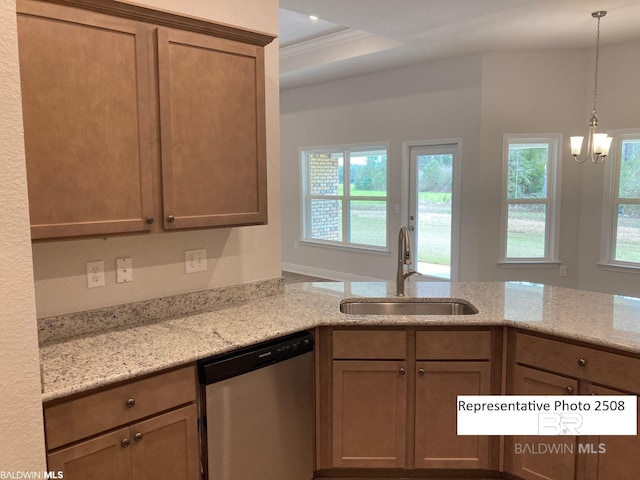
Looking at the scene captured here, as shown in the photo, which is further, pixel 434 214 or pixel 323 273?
pixel 323 273

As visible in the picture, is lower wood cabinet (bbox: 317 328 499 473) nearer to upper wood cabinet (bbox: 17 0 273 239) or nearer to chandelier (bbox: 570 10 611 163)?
upper wood cabinet (bbox: 17 0 273 239)

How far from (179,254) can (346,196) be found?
506cm

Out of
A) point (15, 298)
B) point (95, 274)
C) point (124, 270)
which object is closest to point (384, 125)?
point (124, 270)

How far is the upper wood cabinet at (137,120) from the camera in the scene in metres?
1.79

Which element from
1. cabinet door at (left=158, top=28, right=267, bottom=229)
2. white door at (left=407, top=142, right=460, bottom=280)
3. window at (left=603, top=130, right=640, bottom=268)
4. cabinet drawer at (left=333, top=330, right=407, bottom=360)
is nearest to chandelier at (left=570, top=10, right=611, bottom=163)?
window at (left=603, top=130, right=640, bottom=268)

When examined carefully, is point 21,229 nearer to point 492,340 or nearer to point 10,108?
point 10,108

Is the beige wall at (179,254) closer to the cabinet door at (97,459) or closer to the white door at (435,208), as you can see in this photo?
the cabinet door at (97,459)

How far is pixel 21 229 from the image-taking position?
1.19 m

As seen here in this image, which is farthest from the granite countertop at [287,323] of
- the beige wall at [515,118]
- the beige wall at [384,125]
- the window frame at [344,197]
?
the window frame at [344,197]

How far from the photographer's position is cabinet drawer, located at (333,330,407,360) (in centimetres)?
238

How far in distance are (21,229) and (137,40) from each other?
1104mm

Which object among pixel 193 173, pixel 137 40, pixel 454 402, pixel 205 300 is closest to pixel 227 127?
pixel 193 173

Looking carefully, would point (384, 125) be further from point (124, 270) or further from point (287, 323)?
point (124, 270)

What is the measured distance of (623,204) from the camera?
216 inches
